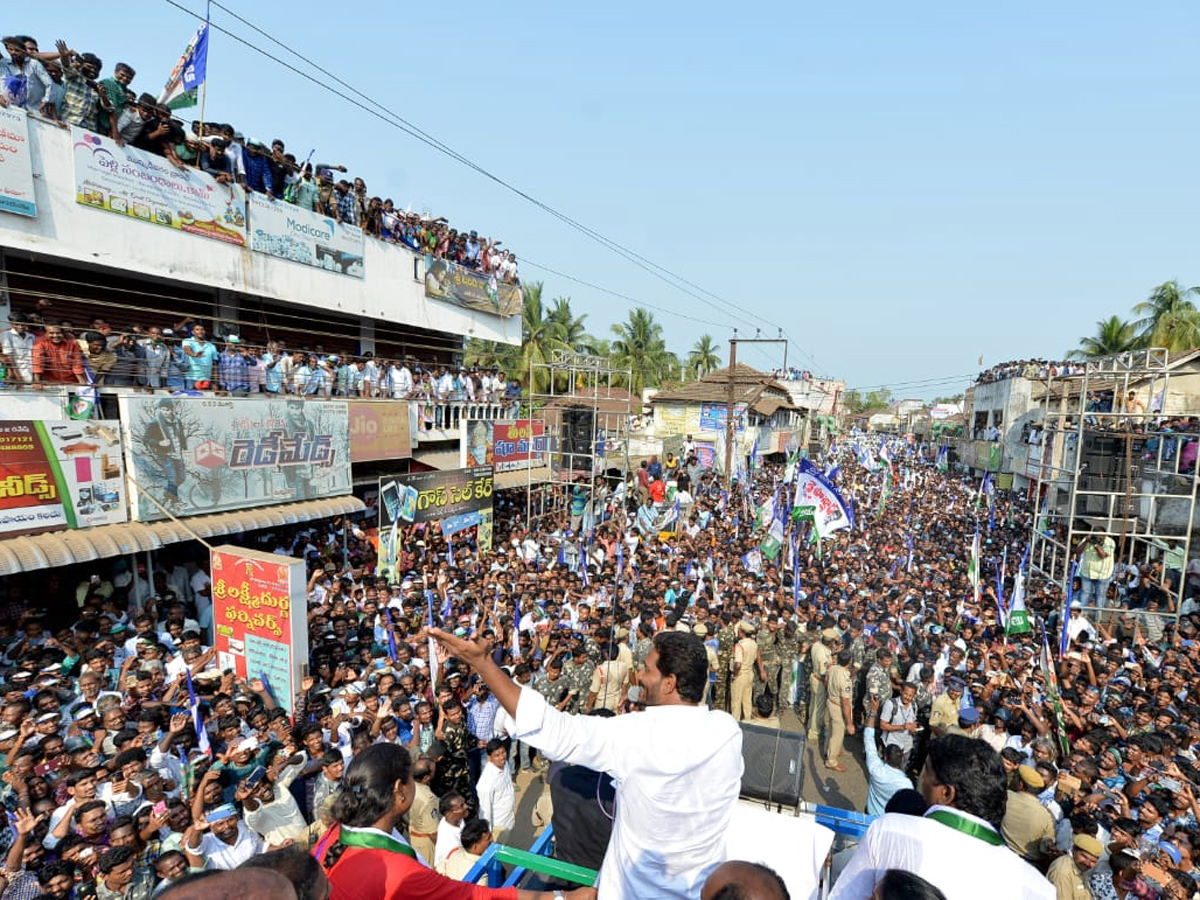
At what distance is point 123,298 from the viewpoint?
512 inches

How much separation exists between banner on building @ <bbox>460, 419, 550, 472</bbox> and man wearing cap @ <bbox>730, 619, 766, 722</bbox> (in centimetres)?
886

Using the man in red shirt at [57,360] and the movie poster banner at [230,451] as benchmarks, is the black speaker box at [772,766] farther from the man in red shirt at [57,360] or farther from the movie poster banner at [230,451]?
the man in red shirt at [57,360]

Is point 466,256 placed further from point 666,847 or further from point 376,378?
point 666,847

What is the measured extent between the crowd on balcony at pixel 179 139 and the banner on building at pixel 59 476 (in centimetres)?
523

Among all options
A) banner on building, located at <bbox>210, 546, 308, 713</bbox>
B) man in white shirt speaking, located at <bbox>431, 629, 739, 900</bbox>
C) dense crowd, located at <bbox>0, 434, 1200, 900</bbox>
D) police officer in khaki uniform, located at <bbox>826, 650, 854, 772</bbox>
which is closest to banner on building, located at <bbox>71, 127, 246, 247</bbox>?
dense crowd, located at <bbox>0, 434, 1200, 900</bbox>

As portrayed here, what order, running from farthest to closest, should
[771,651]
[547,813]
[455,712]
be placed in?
[771,651] < [455,712] < [547,813]

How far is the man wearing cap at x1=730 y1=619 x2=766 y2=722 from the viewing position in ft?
26.2

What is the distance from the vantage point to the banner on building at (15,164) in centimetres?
935

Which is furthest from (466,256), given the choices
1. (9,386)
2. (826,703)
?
(826,703)

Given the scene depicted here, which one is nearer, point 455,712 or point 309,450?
point 455,712

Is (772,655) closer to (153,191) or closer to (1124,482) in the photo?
(1124,482)

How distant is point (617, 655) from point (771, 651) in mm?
2400

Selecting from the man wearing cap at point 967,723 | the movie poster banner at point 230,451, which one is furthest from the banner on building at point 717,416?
the man wearing cap at point 967,723

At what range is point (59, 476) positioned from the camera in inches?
315
